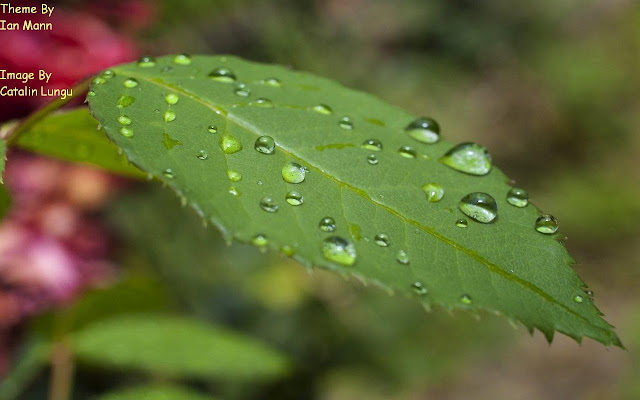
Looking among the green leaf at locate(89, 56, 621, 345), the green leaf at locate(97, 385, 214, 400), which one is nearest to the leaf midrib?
the green leaf at locate(89, 56, 621, 345)

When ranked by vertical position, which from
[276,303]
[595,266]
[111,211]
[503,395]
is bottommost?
[503,395]

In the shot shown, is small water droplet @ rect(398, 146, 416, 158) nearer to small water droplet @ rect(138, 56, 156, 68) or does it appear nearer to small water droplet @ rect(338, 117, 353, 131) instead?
small water droplet @ rect(338, 117, 353, 131)

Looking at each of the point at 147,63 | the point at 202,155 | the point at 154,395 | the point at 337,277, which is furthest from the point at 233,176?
the point at 337,277

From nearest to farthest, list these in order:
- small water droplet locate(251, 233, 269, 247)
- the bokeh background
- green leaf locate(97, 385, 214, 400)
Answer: small water droplet locate(251, 233, 269, 247)
green leaf locate(97, 385, 214, 400)
the bokeh background

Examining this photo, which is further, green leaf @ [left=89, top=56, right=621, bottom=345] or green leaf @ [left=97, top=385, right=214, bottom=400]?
green leaf @ [left=97, top=385, right=214, bottom=400]

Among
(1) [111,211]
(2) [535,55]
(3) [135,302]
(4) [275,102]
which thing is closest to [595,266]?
(2) [535,55]

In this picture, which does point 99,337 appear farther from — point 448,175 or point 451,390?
point 451,390
